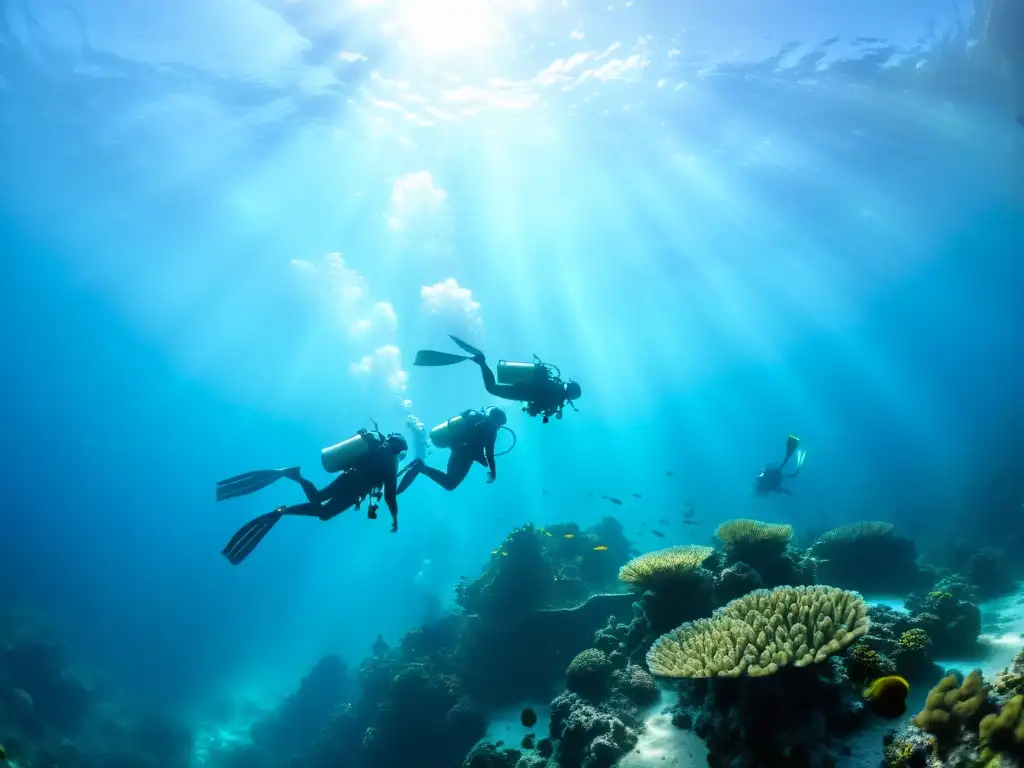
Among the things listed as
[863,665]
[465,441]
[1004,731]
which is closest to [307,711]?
[465,441]

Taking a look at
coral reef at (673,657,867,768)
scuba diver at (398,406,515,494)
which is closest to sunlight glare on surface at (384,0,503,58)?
scuba diver at (398,406,515,494)

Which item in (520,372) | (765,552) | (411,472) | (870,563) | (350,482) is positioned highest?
(520,372)

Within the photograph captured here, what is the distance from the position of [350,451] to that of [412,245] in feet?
121

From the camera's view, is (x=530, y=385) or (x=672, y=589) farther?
(x=530, y=385)

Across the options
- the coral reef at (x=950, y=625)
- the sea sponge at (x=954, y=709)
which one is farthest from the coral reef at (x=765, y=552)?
the sea sponge at (x=954, y=709)

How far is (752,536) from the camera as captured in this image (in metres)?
7.75

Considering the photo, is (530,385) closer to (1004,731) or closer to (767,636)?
(767,636)

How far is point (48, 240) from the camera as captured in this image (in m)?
38.4

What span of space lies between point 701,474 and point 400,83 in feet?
317

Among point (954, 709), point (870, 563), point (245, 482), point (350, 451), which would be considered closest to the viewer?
point (954, 709)

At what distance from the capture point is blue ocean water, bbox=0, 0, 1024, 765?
75.3ft

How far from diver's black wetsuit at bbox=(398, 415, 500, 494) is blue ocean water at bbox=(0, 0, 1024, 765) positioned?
783 inches

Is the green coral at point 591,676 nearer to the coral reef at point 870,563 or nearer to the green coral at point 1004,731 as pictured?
the green coral at point 1004,731

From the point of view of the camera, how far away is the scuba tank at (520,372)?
935cm
